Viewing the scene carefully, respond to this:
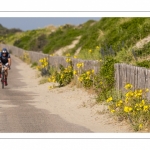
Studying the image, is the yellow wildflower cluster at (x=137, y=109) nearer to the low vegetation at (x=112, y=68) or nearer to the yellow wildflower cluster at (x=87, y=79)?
the low vegetation at (x=112, y=68)

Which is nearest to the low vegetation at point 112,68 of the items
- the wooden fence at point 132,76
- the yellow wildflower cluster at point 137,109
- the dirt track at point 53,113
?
the yellow wildflower cluster at point 137,109

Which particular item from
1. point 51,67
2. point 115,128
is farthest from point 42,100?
point 51,67

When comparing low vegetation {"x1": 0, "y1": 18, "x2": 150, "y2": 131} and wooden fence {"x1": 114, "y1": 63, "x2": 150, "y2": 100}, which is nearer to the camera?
low vegetation {"x1": 0, "y1": 18, "x2": 150, "y2": 131}

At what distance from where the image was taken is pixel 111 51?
970 inches

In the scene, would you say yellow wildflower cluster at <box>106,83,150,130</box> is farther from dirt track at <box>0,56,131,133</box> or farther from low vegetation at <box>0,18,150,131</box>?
dirt track at <box>0,56,131,133</box>

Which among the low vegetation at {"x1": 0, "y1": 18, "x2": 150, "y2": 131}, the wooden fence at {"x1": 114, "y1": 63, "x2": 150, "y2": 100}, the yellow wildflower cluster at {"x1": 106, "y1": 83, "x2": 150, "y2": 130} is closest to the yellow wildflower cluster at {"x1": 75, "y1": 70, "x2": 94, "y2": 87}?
the low vegetation at {"x1": 0, "y1": 18, "x2": 150, "y2": 131}

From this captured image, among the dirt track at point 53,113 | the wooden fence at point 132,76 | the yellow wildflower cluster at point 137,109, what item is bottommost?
the dirt track at point 53,113

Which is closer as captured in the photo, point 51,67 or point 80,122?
point 80,122

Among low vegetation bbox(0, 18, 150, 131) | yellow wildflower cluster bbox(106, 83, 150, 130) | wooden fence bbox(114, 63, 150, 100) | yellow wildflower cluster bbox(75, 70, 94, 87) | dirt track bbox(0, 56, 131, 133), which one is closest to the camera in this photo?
yellow wildflower cluster bbox(106, 83, 150, 130)

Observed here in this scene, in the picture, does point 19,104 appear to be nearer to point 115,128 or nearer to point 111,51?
point 115,128

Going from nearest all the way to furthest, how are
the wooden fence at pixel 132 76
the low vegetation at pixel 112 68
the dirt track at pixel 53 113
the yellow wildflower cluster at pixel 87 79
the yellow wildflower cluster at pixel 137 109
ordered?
the yellow wildflower cluster at pixel 137 109, the low vegetation at pixel 112 68, the dirt track at pixel 53 113, the wooden fence at pixel 132 76, the yellow wildflower cluster at pixel 87 79

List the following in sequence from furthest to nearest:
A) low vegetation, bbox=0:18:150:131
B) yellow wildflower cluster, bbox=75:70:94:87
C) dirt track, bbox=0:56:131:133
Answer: yellow wildflower cluster, bbox=75:70:94:87 → dirt track, bbox=0:56:131:133 → low vegetation, bbox=0:18:150:131

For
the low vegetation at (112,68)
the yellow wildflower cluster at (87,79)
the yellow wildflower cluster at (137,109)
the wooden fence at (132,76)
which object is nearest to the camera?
the yellow wildflower cluster at (137,109)
